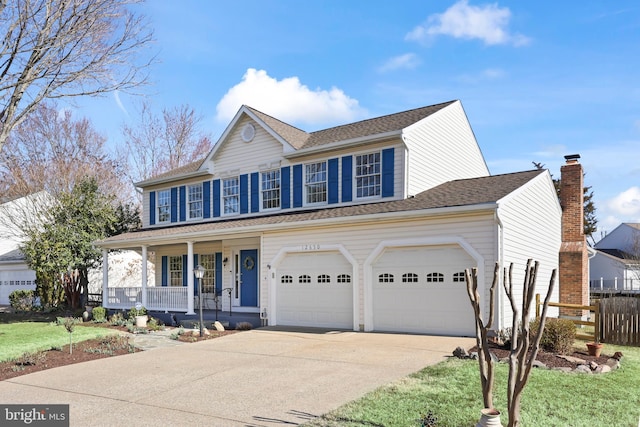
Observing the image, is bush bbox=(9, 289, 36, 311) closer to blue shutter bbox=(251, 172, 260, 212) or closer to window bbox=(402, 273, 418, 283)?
blue shutter bbox=(251, 172, 260, 212)

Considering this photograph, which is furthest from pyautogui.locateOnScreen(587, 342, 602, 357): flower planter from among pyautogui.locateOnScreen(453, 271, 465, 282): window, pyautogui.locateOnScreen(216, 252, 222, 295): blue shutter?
pyautogui.locateOnScreen(216, 252, 222, 295): blue shutter

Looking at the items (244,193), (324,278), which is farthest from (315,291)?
(244,193)

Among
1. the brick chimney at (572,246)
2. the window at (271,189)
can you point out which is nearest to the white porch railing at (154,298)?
the window at (271,189)

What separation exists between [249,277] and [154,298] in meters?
3.70

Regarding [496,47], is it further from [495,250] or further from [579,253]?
[579,253]

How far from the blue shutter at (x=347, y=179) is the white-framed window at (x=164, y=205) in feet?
30.3

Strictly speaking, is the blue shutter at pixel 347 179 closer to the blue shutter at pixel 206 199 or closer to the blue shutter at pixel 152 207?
the blue shutter at pixel 206 199

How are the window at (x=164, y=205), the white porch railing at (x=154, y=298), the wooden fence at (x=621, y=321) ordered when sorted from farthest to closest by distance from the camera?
the window at (x=164, y=205), the white porch railing at (x=154, y=298), the wooden fence at (x=621, y=321)

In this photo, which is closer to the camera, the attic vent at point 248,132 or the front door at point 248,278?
the front door at point 248,278

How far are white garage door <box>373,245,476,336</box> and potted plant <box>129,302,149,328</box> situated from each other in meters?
8.23

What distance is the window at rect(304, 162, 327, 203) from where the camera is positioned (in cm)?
1747

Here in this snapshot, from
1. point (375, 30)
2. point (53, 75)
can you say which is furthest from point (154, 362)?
point (375, 30)

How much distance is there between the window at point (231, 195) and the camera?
1986 cm

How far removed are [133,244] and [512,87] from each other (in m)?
15.1
